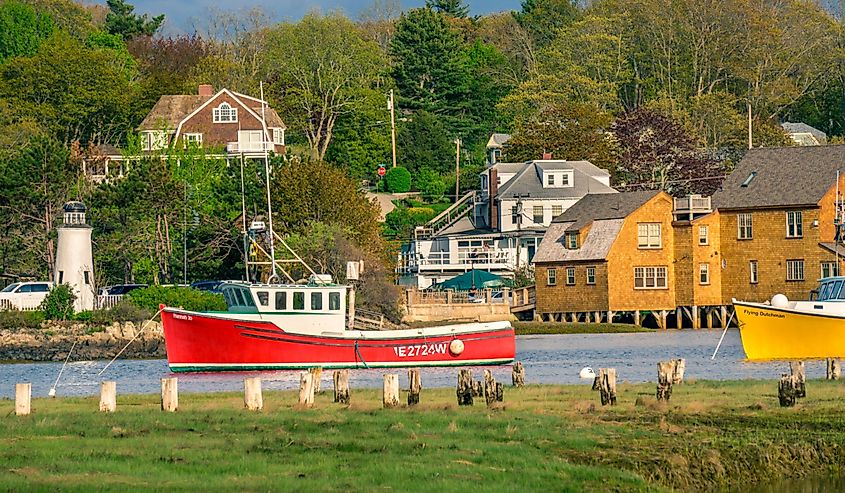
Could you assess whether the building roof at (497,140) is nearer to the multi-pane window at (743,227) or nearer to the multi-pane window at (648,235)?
the multi-pane window at (648,235)

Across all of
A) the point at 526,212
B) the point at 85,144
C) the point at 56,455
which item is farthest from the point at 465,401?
the point at 85,144

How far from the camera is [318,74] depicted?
126 meters

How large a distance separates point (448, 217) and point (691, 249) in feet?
103

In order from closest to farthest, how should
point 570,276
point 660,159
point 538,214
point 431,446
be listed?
point 431,446
point 570,276
point 538,214
point 660,159

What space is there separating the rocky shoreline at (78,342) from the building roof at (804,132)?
66309 mm

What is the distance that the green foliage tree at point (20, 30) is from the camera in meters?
130

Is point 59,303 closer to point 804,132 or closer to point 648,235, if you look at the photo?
point 648,235

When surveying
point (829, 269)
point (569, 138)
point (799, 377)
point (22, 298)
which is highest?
point (569, 138)

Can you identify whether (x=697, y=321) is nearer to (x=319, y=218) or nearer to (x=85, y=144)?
(x=319, y=218)

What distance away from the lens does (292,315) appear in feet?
168

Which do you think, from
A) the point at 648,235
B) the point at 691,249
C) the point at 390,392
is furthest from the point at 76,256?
the point at 390,392

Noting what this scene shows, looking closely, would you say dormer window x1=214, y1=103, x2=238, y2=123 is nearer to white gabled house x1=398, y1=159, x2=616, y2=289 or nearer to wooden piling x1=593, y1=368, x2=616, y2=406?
white gabled house x1=398, y1=159, x2=616, y2=289

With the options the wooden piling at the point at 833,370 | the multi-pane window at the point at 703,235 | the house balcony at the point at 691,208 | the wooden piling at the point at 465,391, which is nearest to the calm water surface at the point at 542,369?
the wooden piling at the point at 833,370

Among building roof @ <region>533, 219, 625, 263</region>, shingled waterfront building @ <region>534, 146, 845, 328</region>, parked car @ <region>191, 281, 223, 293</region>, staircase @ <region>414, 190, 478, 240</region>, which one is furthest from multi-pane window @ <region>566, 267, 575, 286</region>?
staircase @ <region>414, 190, 478, 240</region>
